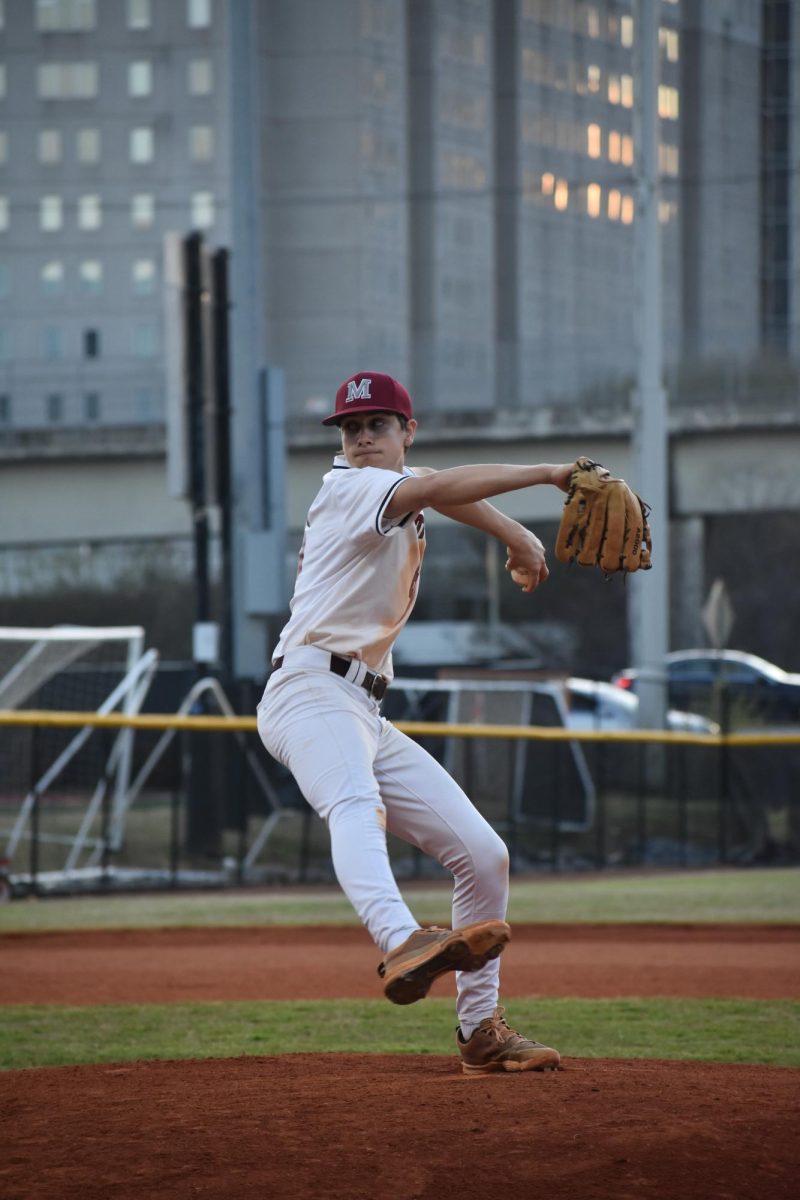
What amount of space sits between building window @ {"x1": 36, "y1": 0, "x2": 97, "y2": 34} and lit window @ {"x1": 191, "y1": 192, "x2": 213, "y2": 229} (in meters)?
7.96

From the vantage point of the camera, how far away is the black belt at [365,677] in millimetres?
4828

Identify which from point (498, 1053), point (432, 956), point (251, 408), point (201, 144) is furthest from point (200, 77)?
point (432, 956)

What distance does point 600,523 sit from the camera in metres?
4.67

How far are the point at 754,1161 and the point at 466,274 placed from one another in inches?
2371

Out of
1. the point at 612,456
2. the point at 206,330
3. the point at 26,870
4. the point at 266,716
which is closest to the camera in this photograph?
the point at 266,716

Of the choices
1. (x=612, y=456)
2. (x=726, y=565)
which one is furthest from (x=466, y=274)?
(x=612, y=456)

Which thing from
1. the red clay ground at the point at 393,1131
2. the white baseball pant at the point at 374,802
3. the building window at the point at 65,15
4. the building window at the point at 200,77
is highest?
the building window at the point at 65,15

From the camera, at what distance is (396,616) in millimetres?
4902

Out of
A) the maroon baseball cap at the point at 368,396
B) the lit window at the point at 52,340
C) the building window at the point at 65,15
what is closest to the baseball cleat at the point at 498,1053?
the maroon baseball cap at the point at 368,396

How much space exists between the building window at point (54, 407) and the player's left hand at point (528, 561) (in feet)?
88.3

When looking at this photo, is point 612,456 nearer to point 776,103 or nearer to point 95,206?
point 776,103

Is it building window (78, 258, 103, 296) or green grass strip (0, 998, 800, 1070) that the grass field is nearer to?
green grass strip (0, 998, 800, 1070)

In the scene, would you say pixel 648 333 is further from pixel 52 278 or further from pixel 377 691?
pixel 52 278

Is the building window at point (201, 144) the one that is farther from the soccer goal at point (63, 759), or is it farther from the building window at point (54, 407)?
the soccer goal at point (63, 759)
